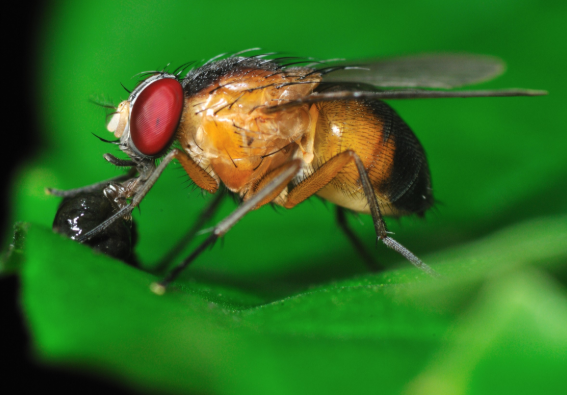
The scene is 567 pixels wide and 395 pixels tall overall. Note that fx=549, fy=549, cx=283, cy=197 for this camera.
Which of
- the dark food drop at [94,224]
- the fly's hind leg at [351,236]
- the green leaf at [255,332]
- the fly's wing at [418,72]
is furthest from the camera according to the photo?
the fly's hind leg at [351,236]

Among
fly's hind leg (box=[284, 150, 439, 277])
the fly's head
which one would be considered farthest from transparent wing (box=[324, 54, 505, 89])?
the fly's head

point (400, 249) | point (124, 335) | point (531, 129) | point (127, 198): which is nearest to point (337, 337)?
point (124, 335)

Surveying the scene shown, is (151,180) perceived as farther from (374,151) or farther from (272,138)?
(374,151)

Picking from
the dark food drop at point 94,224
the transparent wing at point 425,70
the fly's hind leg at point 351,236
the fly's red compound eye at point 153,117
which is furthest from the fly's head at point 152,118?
the fly's hind leg at point 351,236

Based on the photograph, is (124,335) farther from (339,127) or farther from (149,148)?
(339,127)

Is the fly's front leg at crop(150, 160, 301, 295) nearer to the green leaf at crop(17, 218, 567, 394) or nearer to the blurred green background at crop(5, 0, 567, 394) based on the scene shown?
the blurred green background at crop(5, 0, 567, 394)

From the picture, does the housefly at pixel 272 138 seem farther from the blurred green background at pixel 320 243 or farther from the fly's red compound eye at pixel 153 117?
the blurred green background at pixel 320 243
